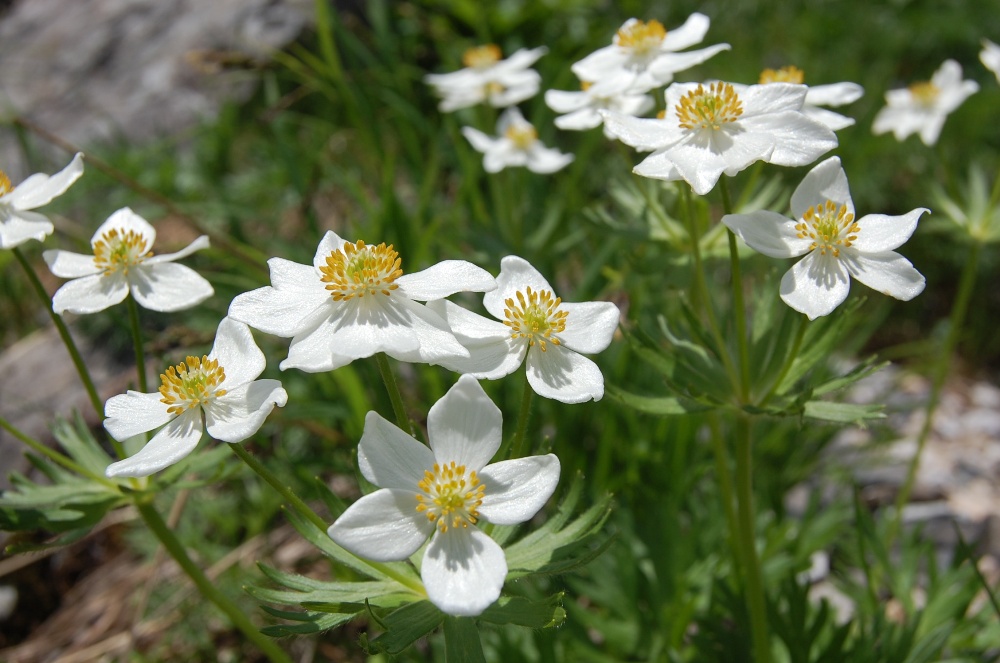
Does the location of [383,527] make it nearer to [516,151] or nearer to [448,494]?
[448,494]

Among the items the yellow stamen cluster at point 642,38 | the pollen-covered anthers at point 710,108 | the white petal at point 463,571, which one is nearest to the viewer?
the white petal at point 463,571

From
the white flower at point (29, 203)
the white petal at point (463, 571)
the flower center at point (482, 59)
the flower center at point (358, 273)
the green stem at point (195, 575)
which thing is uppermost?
the flower center at point (358, 273)

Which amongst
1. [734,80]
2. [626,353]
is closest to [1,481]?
[626,353]

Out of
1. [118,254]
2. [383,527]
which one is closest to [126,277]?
[118,254]

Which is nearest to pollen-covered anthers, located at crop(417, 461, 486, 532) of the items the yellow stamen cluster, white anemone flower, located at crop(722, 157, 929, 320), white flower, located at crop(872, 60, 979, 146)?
white anemone flower, located at crop(722, 157, 929, 320)

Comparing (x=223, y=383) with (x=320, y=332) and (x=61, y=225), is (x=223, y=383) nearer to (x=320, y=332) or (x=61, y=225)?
(x=320, y=332)

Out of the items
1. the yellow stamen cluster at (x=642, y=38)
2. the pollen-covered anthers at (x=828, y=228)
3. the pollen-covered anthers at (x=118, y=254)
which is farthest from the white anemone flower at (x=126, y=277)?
the pollen-covered anthers at (x=828, y=228)

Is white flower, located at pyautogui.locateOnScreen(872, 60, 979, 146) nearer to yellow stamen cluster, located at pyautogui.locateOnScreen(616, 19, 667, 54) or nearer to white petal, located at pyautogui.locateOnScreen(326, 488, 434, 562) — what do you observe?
yellow stamen cluster, located at pyautogui.locateOnScreen(616, 19, 667, 54)

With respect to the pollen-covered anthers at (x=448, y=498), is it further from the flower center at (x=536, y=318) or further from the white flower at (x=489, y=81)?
the white flower at (x=489, y=81)
